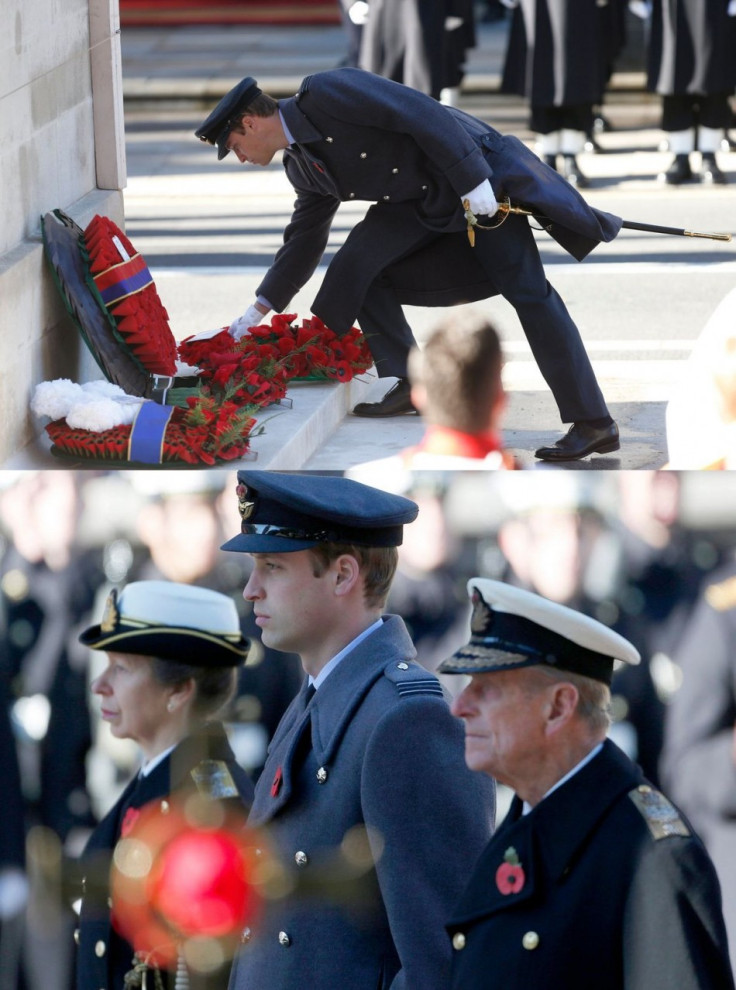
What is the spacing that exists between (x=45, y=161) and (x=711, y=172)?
5.99 m

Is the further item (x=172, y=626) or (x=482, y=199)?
(x=482, y=199)

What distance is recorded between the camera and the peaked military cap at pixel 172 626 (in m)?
2.85

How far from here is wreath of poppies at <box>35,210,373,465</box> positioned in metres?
4.96

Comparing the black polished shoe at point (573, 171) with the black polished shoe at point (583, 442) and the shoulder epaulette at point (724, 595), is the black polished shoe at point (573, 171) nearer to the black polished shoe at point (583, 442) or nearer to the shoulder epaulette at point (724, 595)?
the black polished shoe at point (583, 442)

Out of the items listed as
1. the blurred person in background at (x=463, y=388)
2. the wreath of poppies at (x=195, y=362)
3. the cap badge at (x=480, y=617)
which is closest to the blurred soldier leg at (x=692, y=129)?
the wreath of poppies at (x=195, y=362)

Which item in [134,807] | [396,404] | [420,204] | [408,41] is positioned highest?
[420,204]

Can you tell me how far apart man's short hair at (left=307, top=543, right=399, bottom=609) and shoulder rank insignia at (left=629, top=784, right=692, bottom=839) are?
685 millimetres

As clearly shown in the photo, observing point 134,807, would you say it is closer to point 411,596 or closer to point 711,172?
point 411,596

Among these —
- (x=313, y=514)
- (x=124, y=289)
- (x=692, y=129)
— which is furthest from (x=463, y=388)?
(x=692, y=129)

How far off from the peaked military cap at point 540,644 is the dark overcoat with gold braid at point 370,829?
27cm

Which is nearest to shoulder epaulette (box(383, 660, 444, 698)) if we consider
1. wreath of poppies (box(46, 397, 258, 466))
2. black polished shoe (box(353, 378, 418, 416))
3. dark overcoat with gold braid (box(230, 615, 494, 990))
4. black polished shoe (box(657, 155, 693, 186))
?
dark overcoat with gold braid (box(230, 615, 494, 990))

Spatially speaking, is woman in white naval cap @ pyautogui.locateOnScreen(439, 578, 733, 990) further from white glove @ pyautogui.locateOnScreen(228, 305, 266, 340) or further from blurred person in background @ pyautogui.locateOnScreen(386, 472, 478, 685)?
white glove @ pyautogui.locateOnScreen(228, 305, 266, 340)

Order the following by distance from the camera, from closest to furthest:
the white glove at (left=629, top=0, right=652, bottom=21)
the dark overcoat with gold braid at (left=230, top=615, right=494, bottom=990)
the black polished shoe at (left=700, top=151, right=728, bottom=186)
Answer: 1. the dark overcoat with gold braid at (left=230, top=615, right=494, bottom=990)
2. the black polished shoe at (left=700, top=151, right=728, bottom=186)
3. the white glove at (left=629, top=0, right=652, bottom=21)

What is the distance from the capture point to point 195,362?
595 cm
